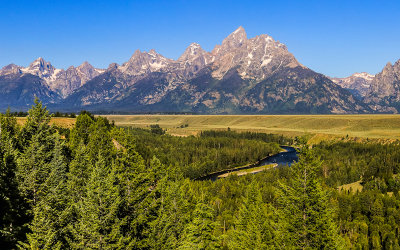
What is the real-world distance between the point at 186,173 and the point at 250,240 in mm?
127084

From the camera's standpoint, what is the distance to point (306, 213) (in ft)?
105

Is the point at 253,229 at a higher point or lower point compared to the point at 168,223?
lower

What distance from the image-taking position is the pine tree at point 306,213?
30.7 meters

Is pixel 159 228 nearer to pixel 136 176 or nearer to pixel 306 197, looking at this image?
pixel 136 176

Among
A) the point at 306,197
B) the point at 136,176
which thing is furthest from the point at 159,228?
the point at 306,197

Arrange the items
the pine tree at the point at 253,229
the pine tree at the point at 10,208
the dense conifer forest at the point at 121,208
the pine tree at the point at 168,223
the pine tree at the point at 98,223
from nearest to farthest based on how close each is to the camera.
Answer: the pine tree at the point at 98,223 < the dense conifer forest at the point at 121,208 < the pine tree at the point at 10,208 < the pine tree at the point at 168,223 < the pine tree at the point at 253,229

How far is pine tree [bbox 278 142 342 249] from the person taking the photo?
30.7 meters

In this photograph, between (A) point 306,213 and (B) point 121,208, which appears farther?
(A) point 306,213

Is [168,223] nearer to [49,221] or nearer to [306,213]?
[49,221]

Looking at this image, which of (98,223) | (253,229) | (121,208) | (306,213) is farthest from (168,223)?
(306,213)

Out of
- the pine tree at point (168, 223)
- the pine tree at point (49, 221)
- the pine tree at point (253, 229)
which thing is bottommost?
the pine tree at point (253, 229)

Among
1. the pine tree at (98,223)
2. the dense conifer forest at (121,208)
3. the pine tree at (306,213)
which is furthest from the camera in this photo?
the pine tree at (306,213)

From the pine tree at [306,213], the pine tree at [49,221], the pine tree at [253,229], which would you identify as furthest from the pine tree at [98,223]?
the pine tree at [306,213]

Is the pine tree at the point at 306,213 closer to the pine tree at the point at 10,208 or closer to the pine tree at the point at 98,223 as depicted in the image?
the pine tree at the point at 98,223
